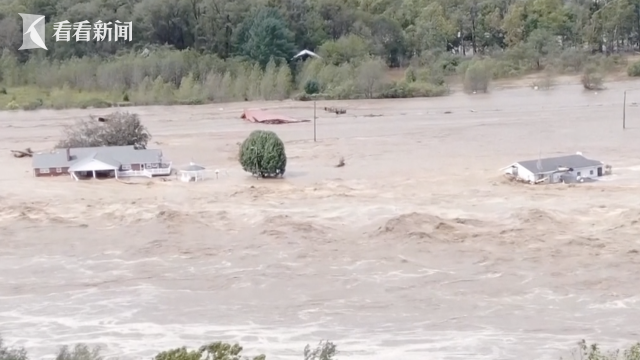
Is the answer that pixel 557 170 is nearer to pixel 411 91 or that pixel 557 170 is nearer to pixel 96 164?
pixel 96 164

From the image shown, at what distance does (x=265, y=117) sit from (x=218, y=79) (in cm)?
951

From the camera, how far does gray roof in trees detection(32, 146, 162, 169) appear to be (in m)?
24.7

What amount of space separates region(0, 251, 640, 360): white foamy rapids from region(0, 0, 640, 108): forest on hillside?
2767 centimetres

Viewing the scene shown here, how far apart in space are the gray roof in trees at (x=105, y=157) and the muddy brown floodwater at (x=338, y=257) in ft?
1.84

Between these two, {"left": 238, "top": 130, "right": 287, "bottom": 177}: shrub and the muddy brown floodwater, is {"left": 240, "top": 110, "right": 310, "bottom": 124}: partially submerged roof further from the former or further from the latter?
{"left": 238, "top": 130, "right": 287, "bottom": 177}: shrub

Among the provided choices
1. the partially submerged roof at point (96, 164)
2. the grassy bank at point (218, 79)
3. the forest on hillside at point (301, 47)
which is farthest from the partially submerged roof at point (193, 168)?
the forest on hillside at point (301, 47)

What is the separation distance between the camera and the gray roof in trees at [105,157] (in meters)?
24.7

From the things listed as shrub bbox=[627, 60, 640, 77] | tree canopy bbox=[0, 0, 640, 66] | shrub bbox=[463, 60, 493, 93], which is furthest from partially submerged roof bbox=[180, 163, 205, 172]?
shrub bbox=[627, 60, 640, 77]

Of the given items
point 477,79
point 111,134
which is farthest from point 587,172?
point 477,79

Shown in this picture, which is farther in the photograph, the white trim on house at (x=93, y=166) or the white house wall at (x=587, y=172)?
the white trim on house at (x=93, y=166)

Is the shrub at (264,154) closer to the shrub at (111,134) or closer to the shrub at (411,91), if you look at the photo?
the shrub at (111,134)

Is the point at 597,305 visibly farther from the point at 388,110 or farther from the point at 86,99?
the point at 86,99

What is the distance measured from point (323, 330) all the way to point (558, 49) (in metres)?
40.9

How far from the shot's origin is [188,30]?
5019 centimetres
